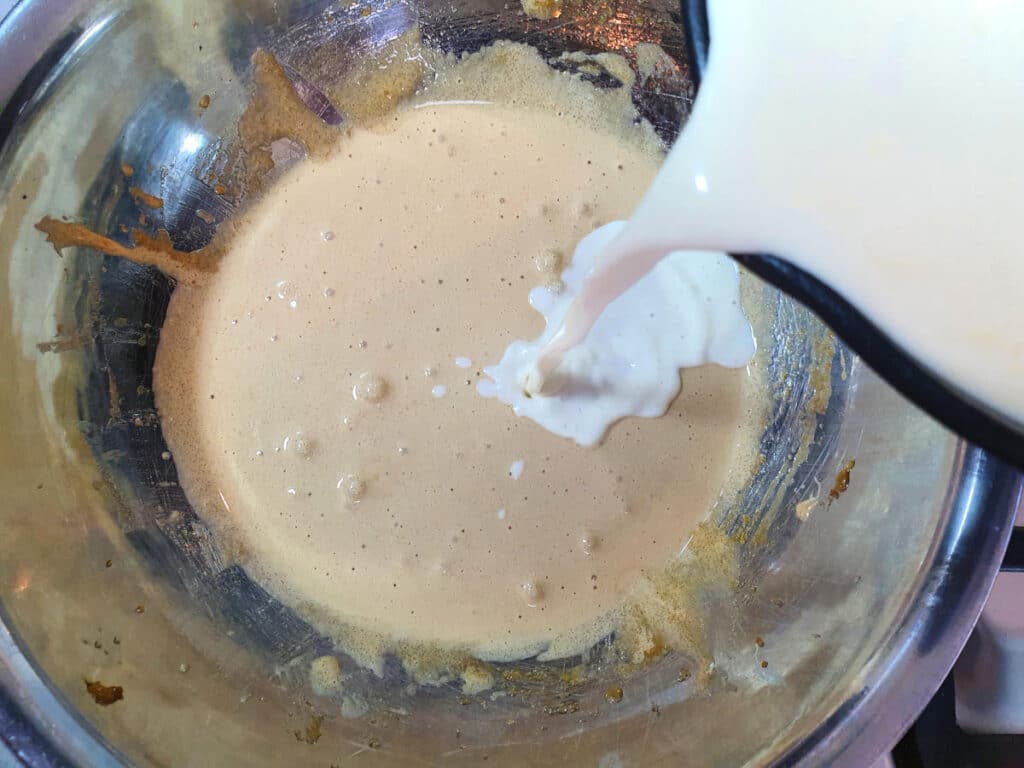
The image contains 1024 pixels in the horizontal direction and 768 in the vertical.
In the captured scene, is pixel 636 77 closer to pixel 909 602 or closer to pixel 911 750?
pixel 909 602

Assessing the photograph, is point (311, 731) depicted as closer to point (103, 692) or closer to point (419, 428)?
point (103, 692)

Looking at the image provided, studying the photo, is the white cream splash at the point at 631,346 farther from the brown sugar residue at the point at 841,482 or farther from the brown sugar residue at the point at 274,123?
the brown sugar residue at the point at 274,123

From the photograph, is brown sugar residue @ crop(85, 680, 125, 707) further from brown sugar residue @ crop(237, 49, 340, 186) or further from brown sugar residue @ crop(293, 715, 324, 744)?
brown sugar residue @ crop(237, 49, 340, 186)

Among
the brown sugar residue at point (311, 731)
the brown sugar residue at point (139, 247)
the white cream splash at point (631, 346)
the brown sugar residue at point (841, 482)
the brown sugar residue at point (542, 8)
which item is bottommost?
the brown sugar residue at point (311, 731)

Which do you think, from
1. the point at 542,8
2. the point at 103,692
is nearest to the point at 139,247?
the point at 103,692

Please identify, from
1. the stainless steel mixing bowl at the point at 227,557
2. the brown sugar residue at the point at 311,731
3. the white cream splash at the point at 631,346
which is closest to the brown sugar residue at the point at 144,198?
the stainless steel mixing bowl at the point at 227,557

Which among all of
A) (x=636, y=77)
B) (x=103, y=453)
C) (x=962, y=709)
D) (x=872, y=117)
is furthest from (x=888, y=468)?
(x=103, y=453)
